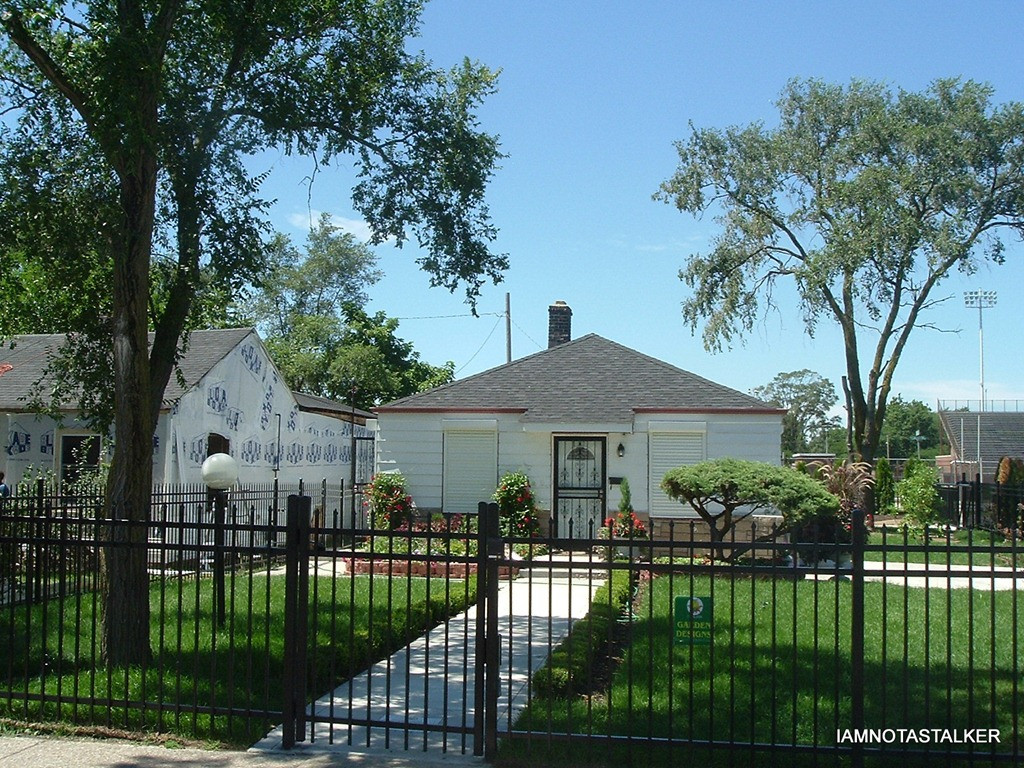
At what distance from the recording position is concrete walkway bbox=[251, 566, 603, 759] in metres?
6.84

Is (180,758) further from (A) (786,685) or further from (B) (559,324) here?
(B) (559,324)

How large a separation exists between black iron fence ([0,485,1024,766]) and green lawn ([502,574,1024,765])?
0.10 ft

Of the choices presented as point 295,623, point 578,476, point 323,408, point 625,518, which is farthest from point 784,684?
point 323,408

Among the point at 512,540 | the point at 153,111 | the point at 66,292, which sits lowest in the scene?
the point at 512,540

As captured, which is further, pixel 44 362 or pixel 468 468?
pixel 44 362

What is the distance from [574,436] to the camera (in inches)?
795

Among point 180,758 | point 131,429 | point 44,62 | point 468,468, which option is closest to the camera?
point 180,758

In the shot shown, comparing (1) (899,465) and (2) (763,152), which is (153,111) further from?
(1) (899,465)

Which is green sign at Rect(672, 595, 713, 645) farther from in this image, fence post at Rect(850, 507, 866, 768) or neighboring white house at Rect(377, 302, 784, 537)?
neighboring white house at Rect(377, 302, 784, 537)

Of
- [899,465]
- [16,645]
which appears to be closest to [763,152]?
[16,645]

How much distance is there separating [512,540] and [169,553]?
1032 cm

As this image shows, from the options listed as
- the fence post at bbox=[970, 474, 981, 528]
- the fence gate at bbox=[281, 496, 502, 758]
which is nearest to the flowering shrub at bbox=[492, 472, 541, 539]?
the fence gate at bbox=[281, 496, 502, 758]

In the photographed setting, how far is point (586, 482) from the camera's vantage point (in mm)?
20203

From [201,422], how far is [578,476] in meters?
7.48
